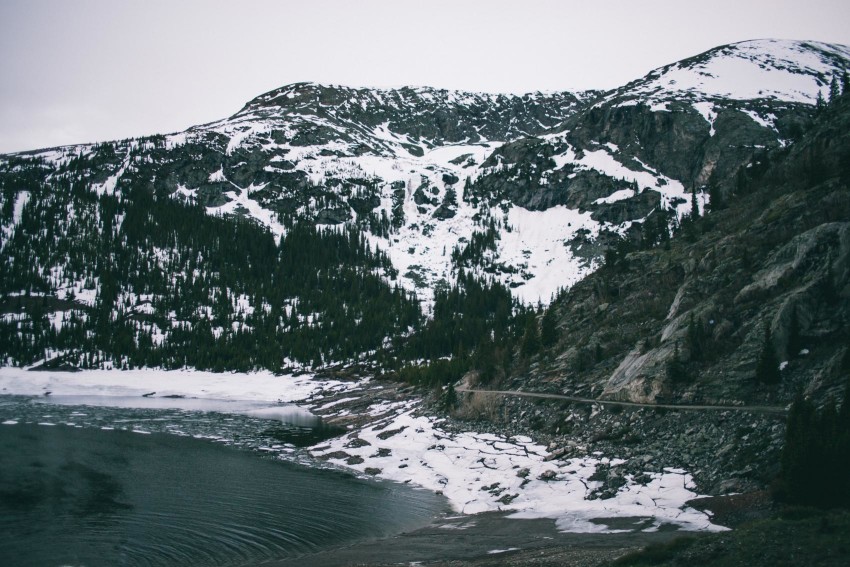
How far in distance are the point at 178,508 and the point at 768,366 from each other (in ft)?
125

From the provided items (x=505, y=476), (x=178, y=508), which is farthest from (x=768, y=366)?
(x=178, y=508)

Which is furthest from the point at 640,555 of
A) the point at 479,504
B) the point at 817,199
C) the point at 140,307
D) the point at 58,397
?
the point at 140,307

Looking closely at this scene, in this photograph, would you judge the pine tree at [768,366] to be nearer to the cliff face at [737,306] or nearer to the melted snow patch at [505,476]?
the cliff face at [737,306]

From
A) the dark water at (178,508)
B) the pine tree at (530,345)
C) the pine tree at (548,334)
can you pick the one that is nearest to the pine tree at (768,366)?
the dark water at (178,508)

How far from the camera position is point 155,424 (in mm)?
69000

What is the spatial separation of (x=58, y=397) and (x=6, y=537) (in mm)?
95846

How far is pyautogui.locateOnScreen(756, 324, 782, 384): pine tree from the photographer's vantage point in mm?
33250

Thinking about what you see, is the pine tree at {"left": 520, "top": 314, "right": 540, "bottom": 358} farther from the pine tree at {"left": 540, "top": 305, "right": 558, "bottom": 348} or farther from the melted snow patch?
the melted snow patch

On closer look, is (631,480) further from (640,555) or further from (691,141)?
(691,141)

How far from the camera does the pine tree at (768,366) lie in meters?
33.2

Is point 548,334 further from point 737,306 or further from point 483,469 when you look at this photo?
point 483,469

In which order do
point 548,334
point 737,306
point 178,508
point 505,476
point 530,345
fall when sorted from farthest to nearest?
point 530,345 → point 548,334 → point 737,306 → point 505,476 → point 178,508

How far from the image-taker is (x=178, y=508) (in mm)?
32250

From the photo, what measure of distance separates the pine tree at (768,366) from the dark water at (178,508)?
22.4m
